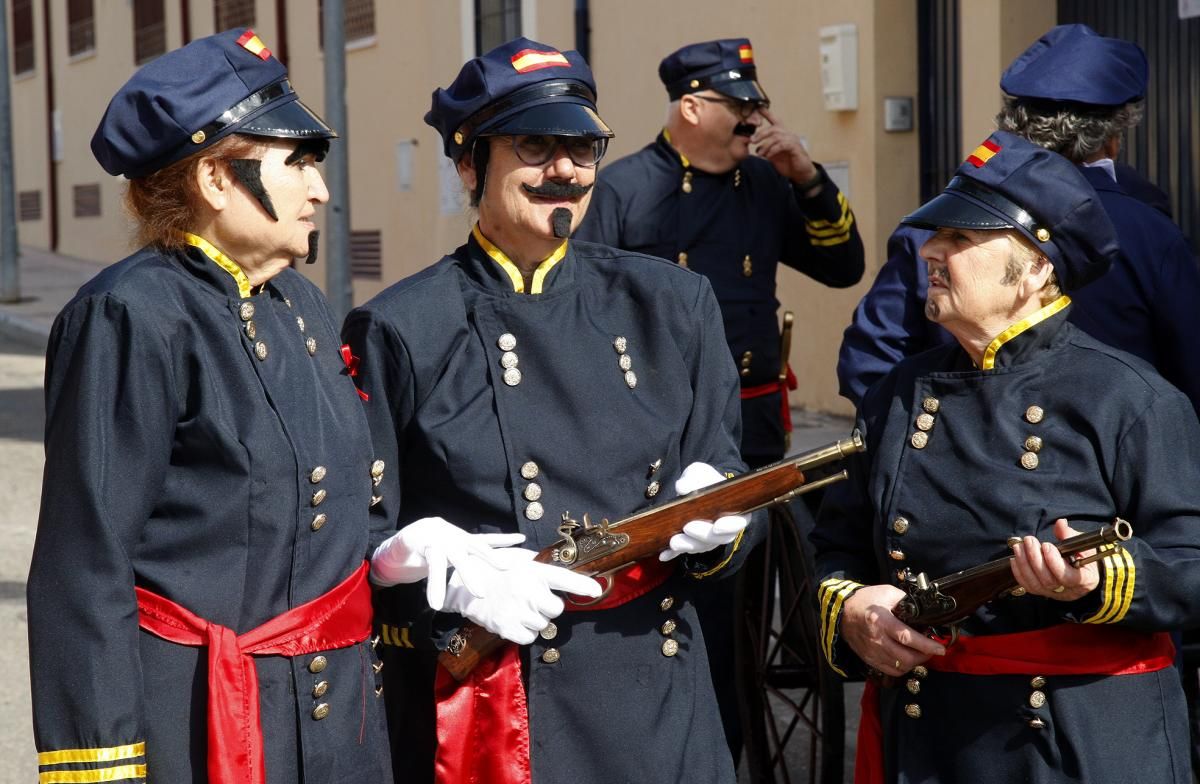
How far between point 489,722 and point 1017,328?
3.97ft

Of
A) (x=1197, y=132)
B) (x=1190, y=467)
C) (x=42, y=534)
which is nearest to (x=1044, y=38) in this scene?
(x=1190, y=467)

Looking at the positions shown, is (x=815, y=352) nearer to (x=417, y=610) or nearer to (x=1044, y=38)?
(x=1044, y=38)

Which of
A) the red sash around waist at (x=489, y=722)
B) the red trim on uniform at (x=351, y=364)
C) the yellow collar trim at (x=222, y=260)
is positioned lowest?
the red sash around waist at (x=489, y=722)

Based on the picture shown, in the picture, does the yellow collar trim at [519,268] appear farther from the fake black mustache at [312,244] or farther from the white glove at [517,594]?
the white glove at [517,594]

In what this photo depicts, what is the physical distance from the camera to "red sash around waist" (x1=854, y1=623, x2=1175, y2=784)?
298 cm

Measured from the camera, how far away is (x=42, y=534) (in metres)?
2.64

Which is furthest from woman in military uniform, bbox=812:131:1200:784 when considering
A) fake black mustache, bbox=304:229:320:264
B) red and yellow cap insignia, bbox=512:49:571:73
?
fake black mustache, bbox=304:229:320:264

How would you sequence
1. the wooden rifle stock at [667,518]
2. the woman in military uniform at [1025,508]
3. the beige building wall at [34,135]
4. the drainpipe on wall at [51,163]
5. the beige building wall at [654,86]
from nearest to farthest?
the woman in military uniform at [1025,508] → the wooden rifle stock at [667,518] → the beige building wall at [654,86] → the drainpipe on wall at [51,163] → the beige building wall at [34,135]

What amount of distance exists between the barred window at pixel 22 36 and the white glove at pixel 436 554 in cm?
2400

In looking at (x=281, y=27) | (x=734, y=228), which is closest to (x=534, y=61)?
(x=734, y=228)

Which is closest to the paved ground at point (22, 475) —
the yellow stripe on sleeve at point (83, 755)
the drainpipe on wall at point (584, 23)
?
the yellow stripe on sleeve at point (83, 755)

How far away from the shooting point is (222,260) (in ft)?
9.53

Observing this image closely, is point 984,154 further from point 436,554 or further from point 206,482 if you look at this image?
point 206,482

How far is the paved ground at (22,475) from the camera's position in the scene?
5.61m
